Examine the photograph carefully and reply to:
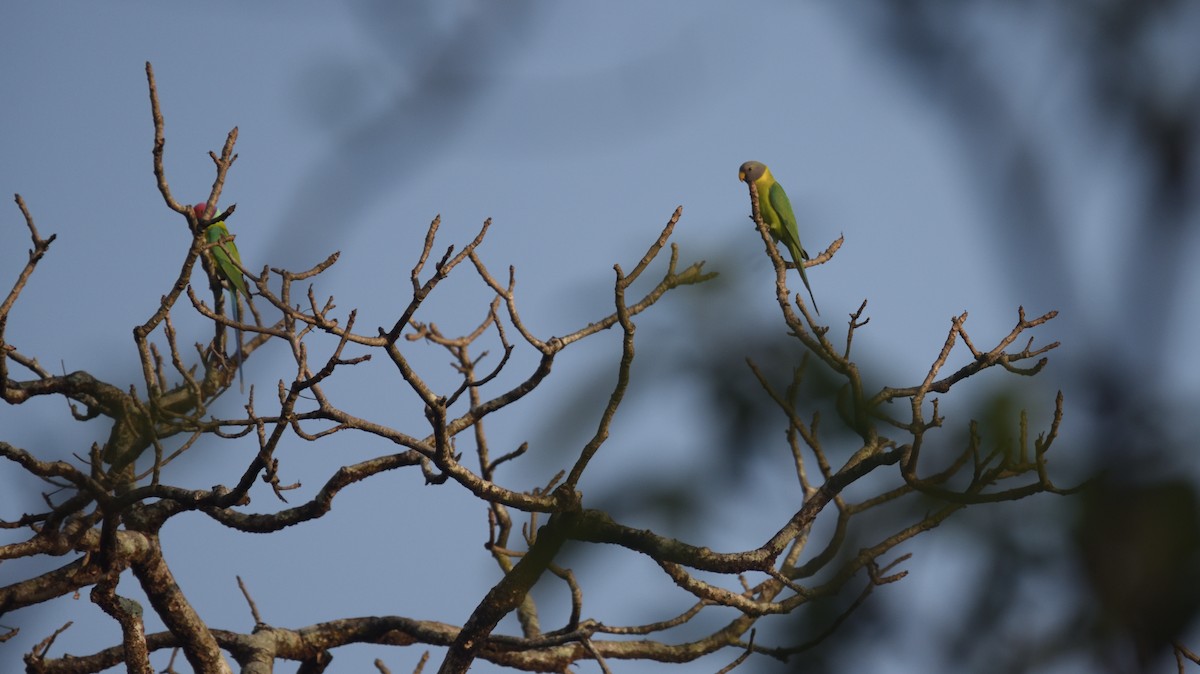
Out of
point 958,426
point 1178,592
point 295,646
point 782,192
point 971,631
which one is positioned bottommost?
point 1178,592

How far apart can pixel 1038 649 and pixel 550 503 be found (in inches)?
89.6

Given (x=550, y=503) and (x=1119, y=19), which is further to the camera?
(x=550, y=503)

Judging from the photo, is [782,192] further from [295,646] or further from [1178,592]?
[1178,592]

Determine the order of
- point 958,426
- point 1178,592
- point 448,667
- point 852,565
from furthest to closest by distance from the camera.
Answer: point 448,667
point 958,426
point 852,565
point 1178,592

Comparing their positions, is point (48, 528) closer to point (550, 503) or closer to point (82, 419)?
point (82, 419)

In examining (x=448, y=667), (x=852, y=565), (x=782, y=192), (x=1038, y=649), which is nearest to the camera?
(x=1038, y=649)

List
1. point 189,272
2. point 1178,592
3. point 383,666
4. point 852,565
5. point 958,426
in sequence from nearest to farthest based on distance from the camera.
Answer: point 1178,592, point 852,565, point 958,426, point 189,272, point 383,666

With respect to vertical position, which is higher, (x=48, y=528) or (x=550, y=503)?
(x=48, y=528)

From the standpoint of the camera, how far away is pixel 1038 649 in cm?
116

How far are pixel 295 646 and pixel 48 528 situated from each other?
1079 mm

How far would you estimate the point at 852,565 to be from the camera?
142 cm

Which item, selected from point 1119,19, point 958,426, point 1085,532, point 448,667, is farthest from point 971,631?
point 448,667

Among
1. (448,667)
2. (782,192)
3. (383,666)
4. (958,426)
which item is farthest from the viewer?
(782,192)

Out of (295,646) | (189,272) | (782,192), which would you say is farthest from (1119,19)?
(782,192)
